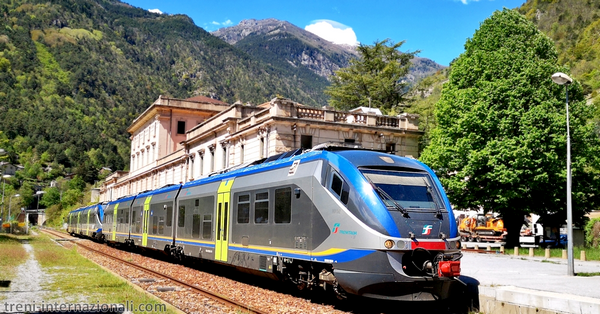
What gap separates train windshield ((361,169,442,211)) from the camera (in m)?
11.6

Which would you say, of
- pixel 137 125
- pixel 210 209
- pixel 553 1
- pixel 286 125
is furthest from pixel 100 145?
pixel 210 209

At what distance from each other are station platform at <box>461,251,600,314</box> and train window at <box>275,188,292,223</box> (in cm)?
458

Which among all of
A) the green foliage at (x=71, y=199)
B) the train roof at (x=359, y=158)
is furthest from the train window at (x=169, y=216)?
the green foliage at (x=71, y=199)

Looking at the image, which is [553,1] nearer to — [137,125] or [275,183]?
[137,125]

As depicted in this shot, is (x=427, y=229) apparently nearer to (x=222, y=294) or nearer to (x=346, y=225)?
(x=346, y=225)

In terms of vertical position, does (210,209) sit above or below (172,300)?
above

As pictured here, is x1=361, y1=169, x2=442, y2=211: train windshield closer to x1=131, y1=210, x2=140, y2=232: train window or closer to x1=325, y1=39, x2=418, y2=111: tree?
x1=131, y1=210, x2=140, y2=232: train window

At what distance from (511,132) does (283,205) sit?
20.0 meters

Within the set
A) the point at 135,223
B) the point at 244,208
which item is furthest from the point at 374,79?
the point at 244,208

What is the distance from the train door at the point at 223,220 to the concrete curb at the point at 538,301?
27.6ft

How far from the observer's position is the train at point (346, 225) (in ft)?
36.2

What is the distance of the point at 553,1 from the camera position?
364ft

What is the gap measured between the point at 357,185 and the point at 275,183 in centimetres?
352

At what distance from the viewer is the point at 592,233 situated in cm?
3503
